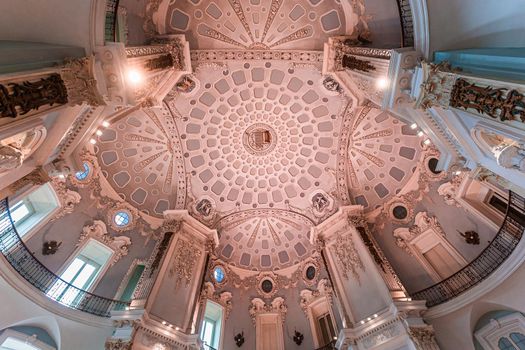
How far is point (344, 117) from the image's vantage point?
1430 cm

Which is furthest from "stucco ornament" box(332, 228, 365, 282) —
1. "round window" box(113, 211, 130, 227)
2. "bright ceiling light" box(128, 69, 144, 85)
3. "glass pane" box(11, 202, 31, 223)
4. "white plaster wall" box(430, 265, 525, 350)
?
"glass pane" box(11, 202, 31, 223)

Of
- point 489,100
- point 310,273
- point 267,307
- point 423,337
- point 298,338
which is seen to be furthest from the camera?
point 310,273

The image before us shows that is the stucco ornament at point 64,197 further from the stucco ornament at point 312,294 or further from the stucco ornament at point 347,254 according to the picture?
the stucco ornament at point 347,254

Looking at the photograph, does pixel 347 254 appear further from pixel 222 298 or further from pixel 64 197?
pixel 64 197

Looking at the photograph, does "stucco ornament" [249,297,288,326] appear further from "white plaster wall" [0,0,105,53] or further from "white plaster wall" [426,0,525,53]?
"white plaster wall" [0,0,105,53]

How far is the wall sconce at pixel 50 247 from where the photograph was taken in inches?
431

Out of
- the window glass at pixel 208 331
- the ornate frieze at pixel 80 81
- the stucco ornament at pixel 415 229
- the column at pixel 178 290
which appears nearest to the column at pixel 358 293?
the stucco ornament at pixel 415 229

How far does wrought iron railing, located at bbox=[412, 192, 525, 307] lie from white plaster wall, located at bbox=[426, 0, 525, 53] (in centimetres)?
602

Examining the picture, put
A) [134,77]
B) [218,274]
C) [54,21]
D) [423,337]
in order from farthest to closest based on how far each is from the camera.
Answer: [218,274] → [423,337] → [134,77] → [54,21]

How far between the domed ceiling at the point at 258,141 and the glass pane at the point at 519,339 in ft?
22.7

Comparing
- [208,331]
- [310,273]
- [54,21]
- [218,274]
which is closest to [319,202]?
[310,273]

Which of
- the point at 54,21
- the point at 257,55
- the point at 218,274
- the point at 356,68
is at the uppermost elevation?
the point at 257,55

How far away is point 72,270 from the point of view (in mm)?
11516

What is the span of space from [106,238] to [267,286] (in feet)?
28.7
